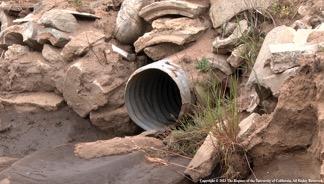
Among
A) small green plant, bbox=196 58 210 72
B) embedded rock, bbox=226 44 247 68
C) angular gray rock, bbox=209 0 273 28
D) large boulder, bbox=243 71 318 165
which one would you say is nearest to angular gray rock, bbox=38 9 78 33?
angular gray rock, bbox=209 0 273 28

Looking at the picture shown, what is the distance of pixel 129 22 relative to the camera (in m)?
6.03

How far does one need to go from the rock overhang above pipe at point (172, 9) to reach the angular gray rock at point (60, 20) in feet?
2.86

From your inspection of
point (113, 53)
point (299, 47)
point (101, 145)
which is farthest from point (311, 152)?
point (113, 53)

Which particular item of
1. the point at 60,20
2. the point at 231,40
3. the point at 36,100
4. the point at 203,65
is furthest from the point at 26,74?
the point at 231,40

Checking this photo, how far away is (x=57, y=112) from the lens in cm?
612

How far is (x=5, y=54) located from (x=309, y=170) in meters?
4.32

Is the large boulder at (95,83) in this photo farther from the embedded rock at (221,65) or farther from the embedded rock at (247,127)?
the embedded rock at (247,127)

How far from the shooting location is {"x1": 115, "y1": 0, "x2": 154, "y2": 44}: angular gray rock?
598 cm

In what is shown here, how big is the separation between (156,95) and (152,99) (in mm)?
81

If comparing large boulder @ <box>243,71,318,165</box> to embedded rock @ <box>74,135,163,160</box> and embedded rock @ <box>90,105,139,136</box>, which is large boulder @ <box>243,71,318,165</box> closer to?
embedded rock @ <box>74,135,163,160</box>

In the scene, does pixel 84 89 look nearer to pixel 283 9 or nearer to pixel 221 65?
pixel 221 65

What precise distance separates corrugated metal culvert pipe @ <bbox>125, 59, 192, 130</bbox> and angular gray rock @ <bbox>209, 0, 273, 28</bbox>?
0.67 m

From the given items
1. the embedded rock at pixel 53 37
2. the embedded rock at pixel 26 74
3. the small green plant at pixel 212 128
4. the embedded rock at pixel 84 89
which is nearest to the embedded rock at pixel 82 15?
the embedded rock at pixel 53 37

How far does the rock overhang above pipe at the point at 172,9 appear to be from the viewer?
5.67m
